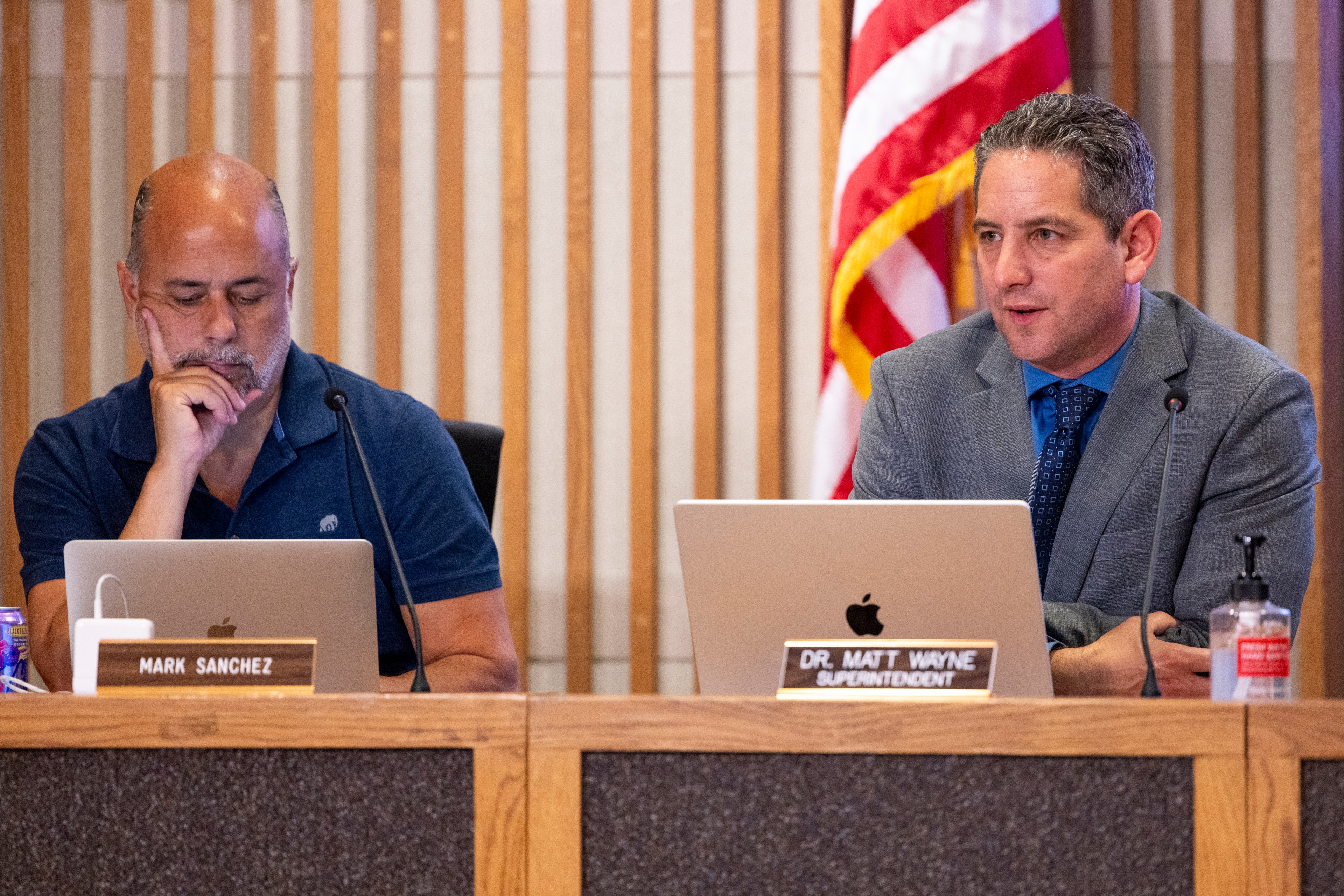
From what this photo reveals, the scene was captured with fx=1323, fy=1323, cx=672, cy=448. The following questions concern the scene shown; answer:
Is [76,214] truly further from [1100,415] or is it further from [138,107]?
[1100,415]

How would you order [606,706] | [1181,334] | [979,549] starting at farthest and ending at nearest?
[1181,334] → [979,549] → [606,706]

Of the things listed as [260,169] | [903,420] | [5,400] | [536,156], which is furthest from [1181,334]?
[5,400]

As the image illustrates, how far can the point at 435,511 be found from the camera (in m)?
1.99

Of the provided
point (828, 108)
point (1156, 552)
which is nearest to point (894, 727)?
point (1156, 552)

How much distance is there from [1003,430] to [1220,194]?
146 cm

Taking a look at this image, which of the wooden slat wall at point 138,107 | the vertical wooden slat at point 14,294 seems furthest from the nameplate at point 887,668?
the vertical wooden slat at point 14,294

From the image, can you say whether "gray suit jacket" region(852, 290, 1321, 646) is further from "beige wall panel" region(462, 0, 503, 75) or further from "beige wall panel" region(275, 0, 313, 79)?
"beige wall panel" region(275, 0, 313, 79)

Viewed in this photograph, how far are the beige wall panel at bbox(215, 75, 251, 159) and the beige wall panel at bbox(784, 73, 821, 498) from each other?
123 cm

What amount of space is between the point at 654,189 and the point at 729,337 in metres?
0.38

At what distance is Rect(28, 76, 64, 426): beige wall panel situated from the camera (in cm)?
301

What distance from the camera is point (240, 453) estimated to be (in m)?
2.04

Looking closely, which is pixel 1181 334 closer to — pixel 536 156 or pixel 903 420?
pixel 903 420

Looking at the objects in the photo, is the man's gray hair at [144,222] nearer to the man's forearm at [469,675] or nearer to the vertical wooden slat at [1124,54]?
the man's forearm at [469,675]

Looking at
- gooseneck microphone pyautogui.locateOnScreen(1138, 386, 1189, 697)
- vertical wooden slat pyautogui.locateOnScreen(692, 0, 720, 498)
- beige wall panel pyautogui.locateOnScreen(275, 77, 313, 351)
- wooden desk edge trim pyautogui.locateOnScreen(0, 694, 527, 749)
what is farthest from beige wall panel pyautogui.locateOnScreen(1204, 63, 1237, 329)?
wooden desk edge trim pyautogui.locateOnScreen(0, 694, 527, 749)
